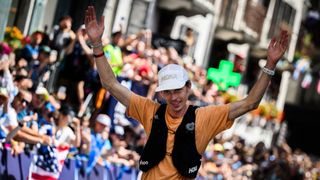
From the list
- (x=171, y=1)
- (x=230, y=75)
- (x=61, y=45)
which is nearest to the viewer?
(x=61, y=45)

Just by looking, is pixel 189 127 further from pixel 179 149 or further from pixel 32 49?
pixel 32 49

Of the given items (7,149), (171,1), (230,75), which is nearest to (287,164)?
(230,75)

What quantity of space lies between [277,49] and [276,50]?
12 mm

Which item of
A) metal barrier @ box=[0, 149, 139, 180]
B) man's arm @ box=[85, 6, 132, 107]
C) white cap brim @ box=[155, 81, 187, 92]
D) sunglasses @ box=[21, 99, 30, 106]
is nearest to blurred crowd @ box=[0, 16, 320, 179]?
sunglasses @ box=[21, 99, 30, 106]

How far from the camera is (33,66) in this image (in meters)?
12.5

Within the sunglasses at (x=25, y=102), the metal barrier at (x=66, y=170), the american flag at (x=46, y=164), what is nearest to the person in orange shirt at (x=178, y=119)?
the metal barrier at (x=66, y=170)

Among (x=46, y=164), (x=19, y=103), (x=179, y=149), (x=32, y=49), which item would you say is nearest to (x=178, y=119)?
(x=179, y=149)

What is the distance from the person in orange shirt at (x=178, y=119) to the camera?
580cm

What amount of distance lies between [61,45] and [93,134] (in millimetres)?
2015

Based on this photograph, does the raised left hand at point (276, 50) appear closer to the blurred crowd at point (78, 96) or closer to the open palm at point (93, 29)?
the open palm at point (93, 29)

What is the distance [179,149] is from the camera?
5.82 meters

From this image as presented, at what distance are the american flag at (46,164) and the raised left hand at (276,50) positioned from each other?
5146mm

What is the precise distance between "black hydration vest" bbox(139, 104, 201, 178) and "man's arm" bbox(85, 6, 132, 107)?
403 millimetres

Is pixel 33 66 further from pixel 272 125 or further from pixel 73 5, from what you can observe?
pixel 272 125
